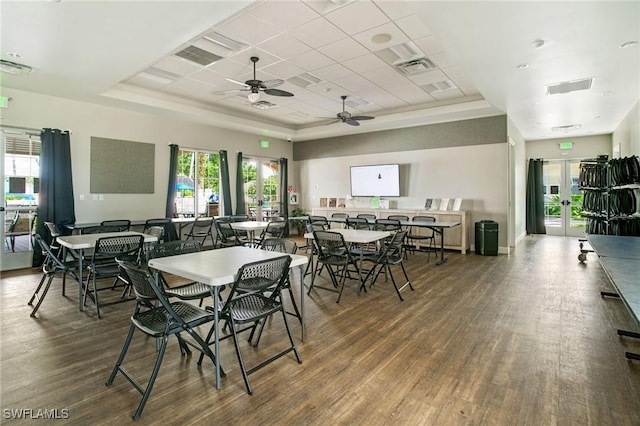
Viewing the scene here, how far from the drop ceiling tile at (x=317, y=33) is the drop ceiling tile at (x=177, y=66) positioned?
197 centimetres

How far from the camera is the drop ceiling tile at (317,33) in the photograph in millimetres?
4207

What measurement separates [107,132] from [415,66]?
19.7 ft

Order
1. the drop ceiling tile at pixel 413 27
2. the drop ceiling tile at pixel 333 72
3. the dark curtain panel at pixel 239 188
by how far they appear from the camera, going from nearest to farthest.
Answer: the drop ceiling tile at pixel 413 27
the drop ceiling tile at pixel 333 72
the dark curtain panel at pixel 239 188

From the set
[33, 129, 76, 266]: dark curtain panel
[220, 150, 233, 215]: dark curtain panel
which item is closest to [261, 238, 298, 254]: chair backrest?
[33, 129, 76, 266]: dark curtain panel

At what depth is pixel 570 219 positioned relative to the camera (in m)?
10.7

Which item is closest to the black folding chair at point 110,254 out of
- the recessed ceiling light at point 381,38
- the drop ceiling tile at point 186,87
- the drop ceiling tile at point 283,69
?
the drop ceiling tile at point 283,69

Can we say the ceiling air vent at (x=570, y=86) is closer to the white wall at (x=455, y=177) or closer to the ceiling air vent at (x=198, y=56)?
the white wall at (x=455, y=177)

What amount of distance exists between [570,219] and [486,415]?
36.4ft

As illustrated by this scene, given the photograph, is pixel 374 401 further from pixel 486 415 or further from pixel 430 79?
pixel 430 79

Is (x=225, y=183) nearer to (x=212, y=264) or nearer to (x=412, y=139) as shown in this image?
(x=412, y=139)

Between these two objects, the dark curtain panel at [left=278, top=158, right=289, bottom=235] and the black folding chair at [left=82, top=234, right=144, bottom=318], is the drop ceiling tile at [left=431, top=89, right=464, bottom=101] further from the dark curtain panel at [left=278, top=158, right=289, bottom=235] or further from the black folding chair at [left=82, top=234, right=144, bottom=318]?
the black folding chair at [left=82, top=234, right=144, bottom=318]

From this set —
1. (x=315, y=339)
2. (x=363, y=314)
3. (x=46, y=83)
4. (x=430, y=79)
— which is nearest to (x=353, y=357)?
(x=315, y=339)

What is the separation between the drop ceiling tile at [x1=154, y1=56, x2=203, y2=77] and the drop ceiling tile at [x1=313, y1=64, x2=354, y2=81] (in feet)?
6.46

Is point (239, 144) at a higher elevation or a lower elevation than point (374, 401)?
higher
